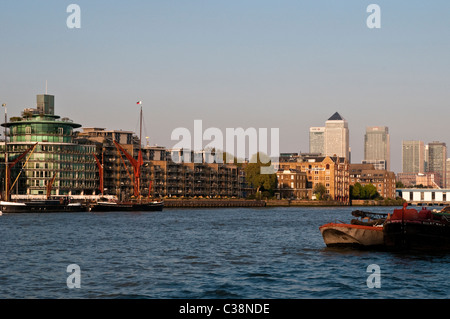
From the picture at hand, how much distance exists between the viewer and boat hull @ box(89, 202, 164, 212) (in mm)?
168250

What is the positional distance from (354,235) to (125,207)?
123 m

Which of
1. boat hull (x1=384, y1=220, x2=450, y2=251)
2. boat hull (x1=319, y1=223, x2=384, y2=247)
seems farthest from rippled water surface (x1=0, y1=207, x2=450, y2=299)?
boat hull (x1=384, y1=220, x2=450, y2=251)

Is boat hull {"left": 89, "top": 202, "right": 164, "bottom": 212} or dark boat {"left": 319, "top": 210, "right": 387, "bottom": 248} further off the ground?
dark boat {"left": 319, "top": 210, "right": 387, "bottom": 248}

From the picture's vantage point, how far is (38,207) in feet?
504

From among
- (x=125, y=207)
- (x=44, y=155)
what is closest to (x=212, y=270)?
(x=125, y=207)

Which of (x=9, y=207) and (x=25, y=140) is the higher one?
(x=25, y=140)

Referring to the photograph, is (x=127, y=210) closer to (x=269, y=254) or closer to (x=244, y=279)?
(x=269, y=254)

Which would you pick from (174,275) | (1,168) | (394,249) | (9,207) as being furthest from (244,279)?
(1,168)

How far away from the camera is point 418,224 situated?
5072cm

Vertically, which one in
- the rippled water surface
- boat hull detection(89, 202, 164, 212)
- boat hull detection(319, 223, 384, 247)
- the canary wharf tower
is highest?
the canary wharf tower

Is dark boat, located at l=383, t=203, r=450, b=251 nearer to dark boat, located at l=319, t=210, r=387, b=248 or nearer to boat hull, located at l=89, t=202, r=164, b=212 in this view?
dark boat, located at l=319, t=210, r=387, b=248

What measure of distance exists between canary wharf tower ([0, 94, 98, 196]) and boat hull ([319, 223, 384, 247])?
14152 centimetres

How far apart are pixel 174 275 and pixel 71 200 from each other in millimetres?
149846

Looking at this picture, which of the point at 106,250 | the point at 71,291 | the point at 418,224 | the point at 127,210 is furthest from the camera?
the point at 127,210
